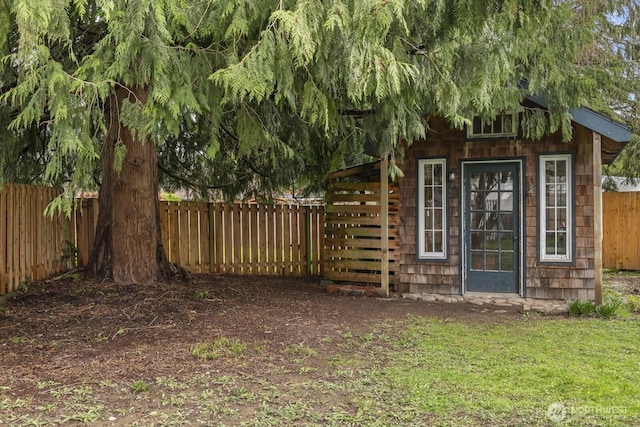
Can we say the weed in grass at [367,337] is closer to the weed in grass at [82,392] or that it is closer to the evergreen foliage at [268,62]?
the evergreen foliage at [268,62]

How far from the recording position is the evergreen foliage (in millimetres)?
3742

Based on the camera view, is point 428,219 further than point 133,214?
Yes

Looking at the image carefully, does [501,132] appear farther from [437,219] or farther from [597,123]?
[437,219]

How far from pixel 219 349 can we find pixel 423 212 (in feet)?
14.2

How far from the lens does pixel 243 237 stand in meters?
9.66

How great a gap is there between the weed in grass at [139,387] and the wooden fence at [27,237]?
367 cm

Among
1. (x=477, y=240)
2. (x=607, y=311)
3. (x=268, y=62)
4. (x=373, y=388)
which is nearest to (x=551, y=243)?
(x=477, y=240)

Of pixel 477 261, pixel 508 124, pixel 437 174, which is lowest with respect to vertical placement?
pixel 477 261

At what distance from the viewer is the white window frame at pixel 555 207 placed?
23.6 ft

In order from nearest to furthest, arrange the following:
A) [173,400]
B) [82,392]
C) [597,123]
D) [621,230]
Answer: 1. [173,400]
2. [82,392]
3. [597,123]
4. [621,230]

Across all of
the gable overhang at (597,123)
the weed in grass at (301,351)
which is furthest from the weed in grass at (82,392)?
the gable overhang at (597,123)

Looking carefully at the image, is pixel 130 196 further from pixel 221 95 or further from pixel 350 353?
pixel 350 353

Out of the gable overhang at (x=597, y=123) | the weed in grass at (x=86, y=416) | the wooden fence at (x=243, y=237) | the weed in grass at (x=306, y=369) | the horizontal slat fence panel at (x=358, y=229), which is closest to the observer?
the weed in grass at (x=86, y=416)

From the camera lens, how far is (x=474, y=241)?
7691 mm
